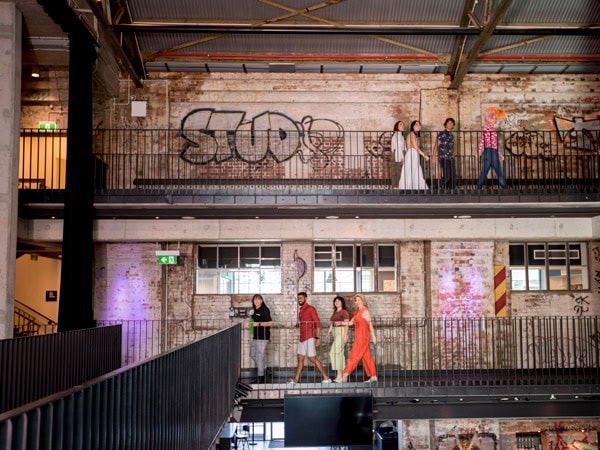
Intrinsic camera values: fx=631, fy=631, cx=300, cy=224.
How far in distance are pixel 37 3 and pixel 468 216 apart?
33.8 feet

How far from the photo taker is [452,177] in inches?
539

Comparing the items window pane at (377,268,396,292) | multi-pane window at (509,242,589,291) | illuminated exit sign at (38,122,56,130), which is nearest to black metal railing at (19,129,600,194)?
illuminated exit sign at (38,122,56,130)

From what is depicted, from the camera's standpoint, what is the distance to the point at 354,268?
52.7ft

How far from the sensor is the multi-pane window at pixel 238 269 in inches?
624

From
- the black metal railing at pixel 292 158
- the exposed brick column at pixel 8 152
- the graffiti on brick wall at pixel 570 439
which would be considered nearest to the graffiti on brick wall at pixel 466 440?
the graffiti on brick wall at pixel 570 439

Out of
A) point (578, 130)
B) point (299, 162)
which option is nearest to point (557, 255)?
point (578, 130)

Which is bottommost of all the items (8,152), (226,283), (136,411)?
(136,411)

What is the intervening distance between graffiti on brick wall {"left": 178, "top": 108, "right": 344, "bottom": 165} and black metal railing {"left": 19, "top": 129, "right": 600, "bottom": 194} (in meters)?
0.03

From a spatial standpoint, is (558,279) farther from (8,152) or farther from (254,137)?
(8,152)

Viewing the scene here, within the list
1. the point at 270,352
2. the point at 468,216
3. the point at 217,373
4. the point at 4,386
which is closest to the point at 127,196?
the point at 270,352

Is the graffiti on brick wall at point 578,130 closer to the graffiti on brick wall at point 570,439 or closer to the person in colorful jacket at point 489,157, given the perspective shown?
the person in colorful jacket at point 489,157

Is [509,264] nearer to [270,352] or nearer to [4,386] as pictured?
[270,352]

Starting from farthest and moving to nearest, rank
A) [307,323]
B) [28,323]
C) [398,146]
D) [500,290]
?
[500,290], [28,323], [398,146], [307,323]

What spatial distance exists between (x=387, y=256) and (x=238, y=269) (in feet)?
12.5
